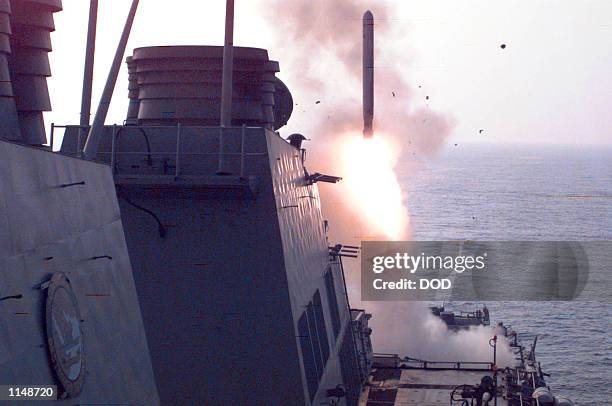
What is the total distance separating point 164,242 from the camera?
16891mm

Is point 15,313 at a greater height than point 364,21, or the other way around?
point 364,21

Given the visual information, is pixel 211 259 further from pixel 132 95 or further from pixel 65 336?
pixel 65 336

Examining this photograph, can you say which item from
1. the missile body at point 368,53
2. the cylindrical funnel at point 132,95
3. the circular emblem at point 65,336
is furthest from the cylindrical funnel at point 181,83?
the missile body at point 368,53

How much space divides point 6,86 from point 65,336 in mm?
6921

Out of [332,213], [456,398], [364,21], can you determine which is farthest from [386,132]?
[456,398]

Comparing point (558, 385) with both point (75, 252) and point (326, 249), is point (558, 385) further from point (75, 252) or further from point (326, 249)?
point (75, 252)

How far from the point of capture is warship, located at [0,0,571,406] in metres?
7.46

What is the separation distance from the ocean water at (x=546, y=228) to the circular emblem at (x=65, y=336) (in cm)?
4772

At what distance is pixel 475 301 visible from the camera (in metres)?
83.8

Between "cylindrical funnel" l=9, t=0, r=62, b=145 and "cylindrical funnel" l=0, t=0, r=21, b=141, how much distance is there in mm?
1231

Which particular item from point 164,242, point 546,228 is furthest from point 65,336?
point 546,228

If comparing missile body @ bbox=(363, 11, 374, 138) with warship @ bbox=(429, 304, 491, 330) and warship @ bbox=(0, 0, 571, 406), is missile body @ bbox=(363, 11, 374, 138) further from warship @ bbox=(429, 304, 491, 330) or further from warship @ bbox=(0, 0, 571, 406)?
warship @ bbox=(0, 0, 571, 406)

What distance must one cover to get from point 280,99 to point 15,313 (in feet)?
58.3

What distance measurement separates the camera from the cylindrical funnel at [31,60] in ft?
48.5
